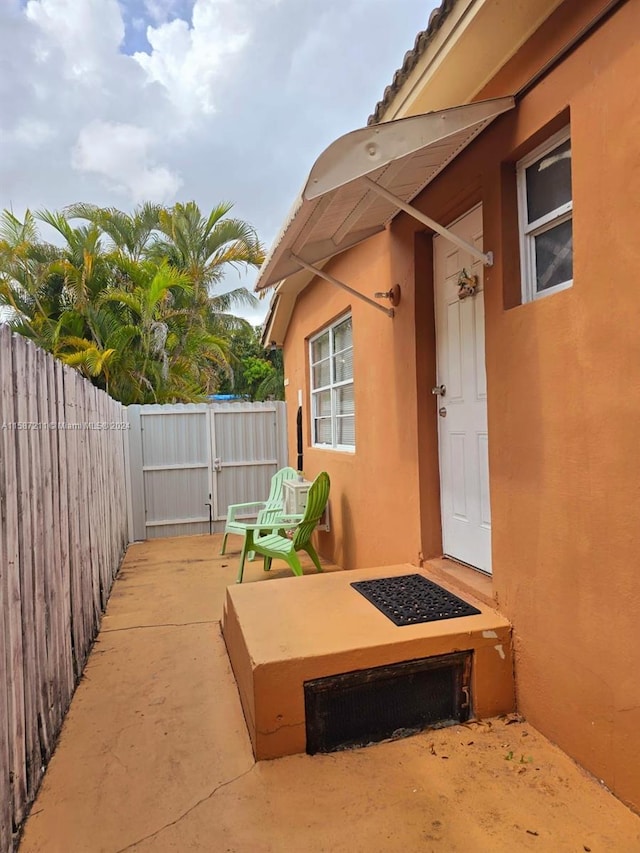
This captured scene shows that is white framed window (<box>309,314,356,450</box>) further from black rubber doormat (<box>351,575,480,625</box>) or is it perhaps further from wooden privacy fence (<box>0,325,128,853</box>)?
wooden privacy fence (<box>0,325,128,853</box>)

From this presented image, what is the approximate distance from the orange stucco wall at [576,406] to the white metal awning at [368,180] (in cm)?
19

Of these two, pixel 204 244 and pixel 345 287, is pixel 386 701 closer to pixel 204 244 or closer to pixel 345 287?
pixel 345 287

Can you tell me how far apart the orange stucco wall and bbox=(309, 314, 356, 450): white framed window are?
8.30 feet

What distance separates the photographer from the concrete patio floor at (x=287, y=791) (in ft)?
6.24

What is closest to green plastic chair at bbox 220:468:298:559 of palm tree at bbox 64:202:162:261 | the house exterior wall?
the house exterior wall

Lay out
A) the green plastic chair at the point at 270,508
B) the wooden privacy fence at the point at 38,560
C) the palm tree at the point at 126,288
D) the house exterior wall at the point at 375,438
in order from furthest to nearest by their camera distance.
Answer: the palm tree at the point at 126,288 → the green plastic chair at the point at 270,508 → the house exterior wall at the point at 375,438 → the wooden privacy fence at the point at 38,560

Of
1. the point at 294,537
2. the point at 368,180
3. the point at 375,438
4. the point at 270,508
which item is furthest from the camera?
the point at 270,508

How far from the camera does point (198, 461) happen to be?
841cm

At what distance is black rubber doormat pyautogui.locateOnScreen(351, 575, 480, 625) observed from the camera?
2.82 metres

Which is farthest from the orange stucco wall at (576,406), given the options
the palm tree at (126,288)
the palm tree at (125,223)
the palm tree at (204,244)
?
the palm tree at (125,223)

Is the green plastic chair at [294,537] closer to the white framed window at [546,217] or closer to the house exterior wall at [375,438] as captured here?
the house exterior wall at [375,438]

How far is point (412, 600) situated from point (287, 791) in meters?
1.24

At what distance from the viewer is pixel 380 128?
2408mm

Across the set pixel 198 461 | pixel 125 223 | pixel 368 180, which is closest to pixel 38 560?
pixel 368 180
